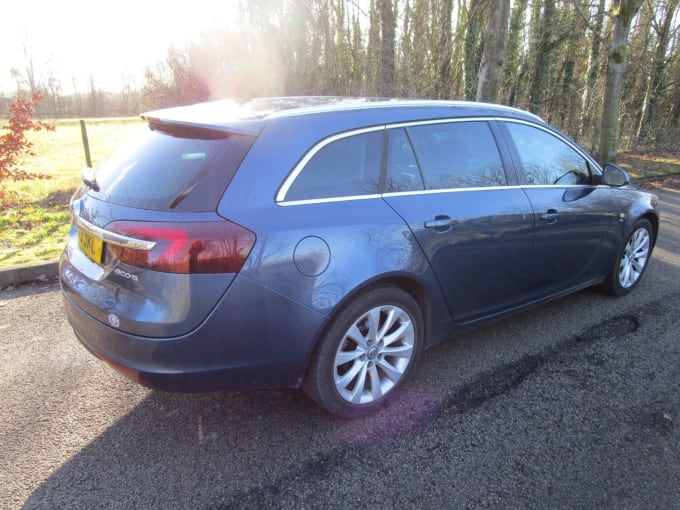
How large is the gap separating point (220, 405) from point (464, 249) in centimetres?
174

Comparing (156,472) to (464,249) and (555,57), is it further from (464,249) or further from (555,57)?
(555,57)

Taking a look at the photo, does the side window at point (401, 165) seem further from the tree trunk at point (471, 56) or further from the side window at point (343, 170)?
the tree trunk at point (471, 56)

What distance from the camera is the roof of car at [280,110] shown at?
7.73ft

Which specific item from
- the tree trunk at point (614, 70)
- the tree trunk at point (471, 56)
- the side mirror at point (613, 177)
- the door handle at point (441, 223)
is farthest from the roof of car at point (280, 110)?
the tree trunk at point (471, 56)

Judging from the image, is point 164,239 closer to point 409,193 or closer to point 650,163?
point 409,193

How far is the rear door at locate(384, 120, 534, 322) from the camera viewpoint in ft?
8.95

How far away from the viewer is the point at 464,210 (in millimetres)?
2896

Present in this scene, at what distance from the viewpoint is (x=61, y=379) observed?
3.02 m

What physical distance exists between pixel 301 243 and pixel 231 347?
0.58 metres

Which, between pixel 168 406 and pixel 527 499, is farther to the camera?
pixel 168 406

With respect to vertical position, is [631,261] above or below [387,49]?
below

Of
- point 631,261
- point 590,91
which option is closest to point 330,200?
point 631,261

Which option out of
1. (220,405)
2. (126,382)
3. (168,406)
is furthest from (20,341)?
(220,405)

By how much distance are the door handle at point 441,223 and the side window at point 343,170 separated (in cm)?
39
